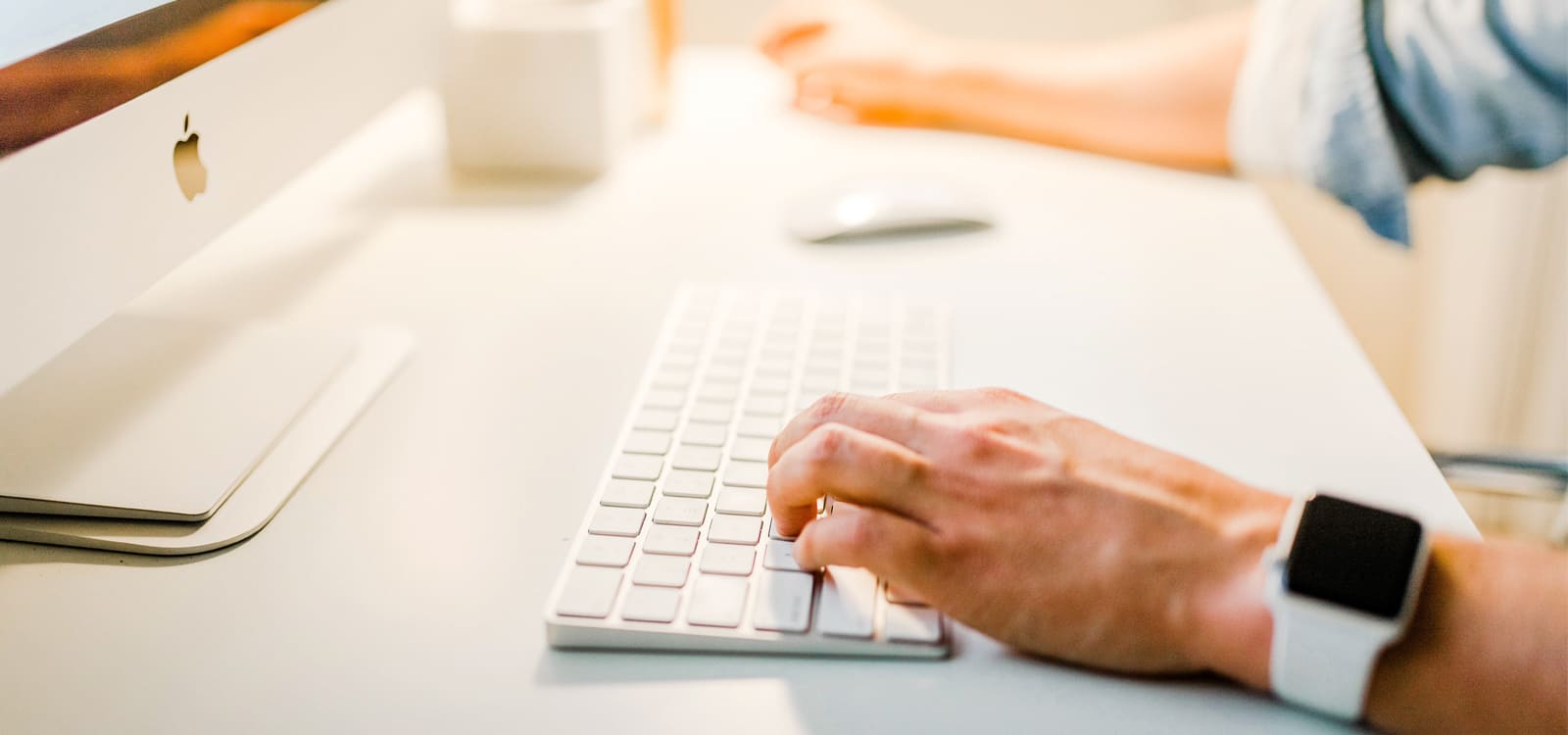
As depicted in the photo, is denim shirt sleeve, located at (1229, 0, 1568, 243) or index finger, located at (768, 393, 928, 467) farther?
denim shirt sleeve, located at (1229, 0, 1568, 243)

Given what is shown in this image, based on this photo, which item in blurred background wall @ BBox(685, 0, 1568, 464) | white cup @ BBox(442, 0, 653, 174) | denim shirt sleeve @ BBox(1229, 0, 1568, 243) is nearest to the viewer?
denim shirt sleeve @ BBox(1229, 0, 1568, 243)

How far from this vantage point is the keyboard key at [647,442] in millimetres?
496

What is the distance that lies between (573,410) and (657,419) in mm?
58

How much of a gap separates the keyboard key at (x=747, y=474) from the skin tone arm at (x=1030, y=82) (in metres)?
0.56

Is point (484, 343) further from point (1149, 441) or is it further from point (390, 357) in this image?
point (1149, 441)

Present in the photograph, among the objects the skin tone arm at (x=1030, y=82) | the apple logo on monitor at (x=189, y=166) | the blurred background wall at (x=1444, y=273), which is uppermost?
the skin tone arm at (x=1030, y=82)

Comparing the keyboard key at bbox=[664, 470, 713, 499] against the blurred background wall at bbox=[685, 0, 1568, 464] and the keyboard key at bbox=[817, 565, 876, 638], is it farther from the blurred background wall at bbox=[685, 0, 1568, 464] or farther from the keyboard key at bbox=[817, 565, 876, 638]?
the blurred background wall at bbox=[685, 0, 1568, 464]

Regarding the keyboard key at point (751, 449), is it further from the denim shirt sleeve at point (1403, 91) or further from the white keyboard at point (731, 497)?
the denim shirt sleeve at point (1403, 91)

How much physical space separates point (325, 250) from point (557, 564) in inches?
15.3

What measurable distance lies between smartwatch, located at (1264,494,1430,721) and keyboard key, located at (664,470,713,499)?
0.69ft

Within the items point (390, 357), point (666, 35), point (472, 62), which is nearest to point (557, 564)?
point (390, 357)

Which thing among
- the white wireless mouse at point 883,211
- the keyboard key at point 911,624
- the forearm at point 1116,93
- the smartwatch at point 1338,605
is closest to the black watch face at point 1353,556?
the smartwatch at point 1338,605

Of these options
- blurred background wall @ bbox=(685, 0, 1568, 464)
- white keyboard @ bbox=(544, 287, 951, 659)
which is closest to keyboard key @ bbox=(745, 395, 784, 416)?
white keyboard @ bbox=(544, 287, 951, 659)

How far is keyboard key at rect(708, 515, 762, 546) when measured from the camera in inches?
17.2
